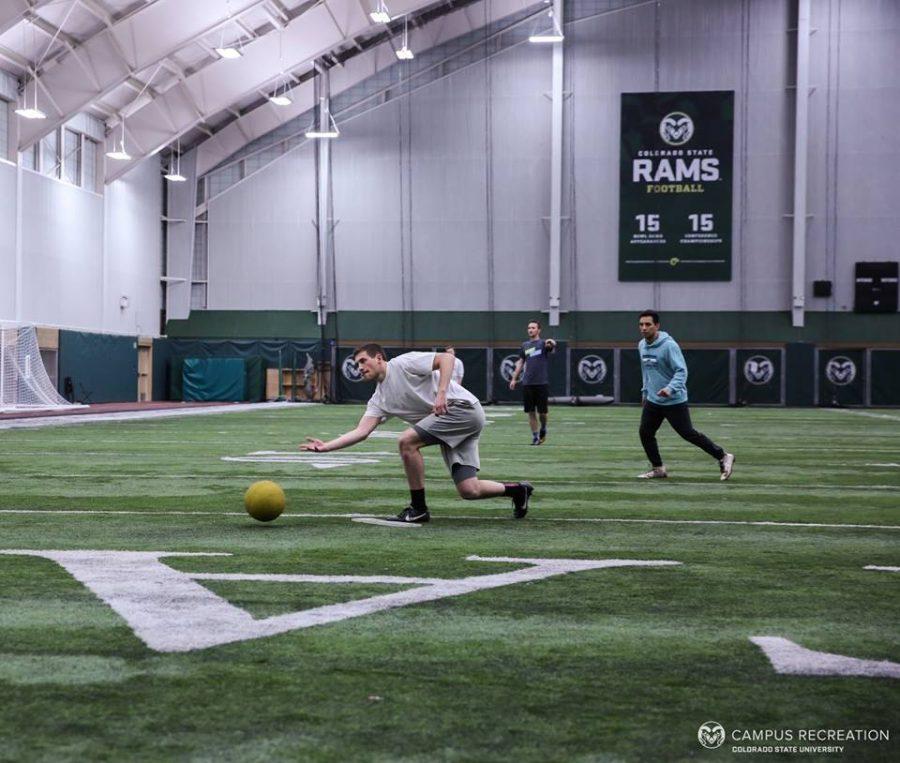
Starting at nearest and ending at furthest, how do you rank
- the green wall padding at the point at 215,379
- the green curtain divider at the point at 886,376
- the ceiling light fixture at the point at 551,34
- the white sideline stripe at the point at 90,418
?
the white sideline stripe at the point at 90,418
the ceiling light fixture at the point at 551,34
the green curtain divider at the point at 886,376
the green wall padding at the point at 215,379

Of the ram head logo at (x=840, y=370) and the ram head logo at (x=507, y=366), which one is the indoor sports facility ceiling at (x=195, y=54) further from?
the ram head logo at (x=840, y=370)

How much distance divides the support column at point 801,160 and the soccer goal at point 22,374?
26.7 m

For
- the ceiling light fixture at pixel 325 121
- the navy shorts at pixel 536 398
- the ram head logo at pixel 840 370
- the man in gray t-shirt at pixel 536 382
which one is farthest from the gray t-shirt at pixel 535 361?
the ceiling light fixture at pixel 325 121

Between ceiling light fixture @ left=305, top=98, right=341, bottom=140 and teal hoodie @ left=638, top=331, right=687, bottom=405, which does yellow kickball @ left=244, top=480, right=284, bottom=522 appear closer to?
teal hoodie @ left=638, top=331, right=687, bottom=405

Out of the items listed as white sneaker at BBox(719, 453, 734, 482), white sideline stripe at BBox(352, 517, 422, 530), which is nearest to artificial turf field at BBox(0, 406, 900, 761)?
white sideline stripe at BBox(352, 517, 422, 530)

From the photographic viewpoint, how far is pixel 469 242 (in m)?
47.9

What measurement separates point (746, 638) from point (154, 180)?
153 ft

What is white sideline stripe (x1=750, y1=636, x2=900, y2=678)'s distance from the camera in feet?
15.5

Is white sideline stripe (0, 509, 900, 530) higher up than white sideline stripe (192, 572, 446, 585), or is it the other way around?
white sideline stripe (192, 572, 446, 585)

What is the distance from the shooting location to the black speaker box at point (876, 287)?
45.6 metres

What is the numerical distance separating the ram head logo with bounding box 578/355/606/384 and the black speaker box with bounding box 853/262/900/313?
9.81 meters

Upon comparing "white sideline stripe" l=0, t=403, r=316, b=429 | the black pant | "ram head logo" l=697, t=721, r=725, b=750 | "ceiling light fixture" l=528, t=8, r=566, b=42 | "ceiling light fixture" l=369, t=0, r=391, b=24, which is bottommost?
"white sideline stripe" l=0, t=403, r=316, b=429

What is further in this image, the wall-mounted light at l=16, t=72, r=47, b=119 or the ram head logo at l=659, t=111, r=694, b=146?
the ram head logo at l=659, t=111, r=694, b=146

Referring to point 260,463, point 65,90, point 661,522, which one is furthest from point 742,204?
point 661,522
